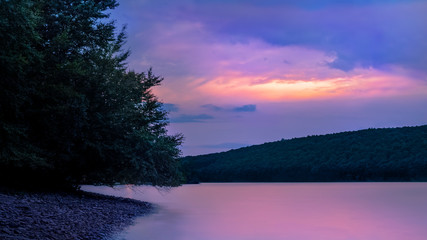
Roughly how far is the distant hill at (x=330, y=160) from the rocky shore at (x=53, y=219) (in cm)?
5774

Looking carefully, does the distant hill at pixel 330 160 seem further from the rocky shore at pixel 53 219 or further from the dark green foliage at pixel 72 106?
the rocky shore at pixel 53 219

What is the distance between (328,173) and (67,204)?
87.0 metres

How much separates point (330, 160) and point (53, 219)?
297ft

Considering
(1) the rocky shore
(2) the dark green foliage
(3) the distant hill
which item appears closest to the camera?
(1) the rocky shore

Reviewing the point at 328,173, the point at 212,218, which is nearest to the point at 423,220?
the point at 212,218

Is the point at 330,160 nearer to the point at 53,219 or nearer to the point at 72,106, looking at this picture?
the point at 72,106

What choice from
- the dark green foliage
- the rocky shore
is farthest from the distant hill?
the rocky shore

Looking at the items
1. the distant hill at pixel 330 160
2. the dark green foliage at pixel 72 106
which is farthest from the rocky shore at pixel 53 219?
the distant hill at pixel 330 160

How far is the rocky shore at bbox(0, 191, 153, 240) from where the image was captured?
45.2 ft

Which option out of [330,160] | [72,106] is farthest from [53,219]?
[330,160]

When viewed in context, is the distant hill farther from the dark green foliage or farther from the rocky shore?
the rocky shore

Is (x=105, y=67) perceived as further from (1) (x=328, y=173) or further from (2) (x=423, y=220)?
(1) (x=328, y=173)

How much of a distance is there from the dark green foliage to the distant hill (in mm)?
50591

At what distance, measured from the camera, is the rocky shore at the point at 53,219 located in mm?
13766
